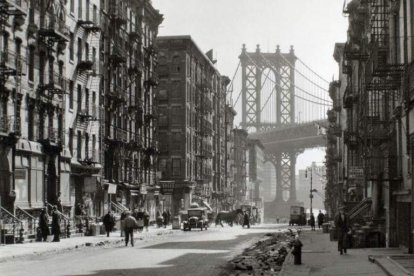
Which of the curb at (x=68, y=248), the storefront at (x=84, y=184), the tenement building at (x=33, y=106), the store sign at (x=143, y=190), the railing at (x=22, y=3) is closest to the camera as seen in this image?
the curb at (x=68, y=248)

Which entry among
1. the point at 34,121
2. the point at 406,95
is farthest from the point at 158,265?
the point at 34,121

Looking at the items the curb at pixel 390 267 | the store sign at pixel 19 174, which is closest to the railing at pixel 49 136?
the store sign at pixel 19 174

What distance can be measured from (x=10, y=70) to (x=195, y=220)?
93.6 feet

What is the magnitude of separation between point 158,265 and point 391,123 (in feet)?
42.4

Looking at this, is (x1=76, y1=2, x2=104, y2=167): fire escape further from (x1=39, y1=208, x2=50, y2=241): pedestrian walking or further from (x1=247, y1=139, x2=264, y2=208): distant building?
(x1=247, y1=139, x2=264, y2=208): distant building

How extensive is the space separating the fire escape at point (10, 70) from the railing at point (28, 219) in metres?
3.59

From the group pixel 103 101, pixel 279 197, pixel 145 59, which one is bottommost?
pixel 279 197

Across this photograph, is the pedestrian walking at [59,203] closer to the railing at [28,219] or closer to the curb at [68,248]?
the railing at [28,219]

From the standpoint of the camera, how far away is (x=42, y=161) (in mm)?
45938

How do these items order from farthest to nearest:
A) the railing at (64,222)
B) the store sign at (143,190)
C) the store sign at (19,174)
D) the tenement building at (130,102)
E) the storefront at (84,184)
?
the store sign at (143,190) → the tenement building at (130,102) → the storefront at (84,184) → the railing at (64,222) → the store sign at (19,174)

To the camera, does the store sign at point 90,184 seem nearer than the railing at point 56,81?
No

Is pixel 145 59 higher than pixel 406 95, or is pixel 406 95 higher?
pixel 145 59

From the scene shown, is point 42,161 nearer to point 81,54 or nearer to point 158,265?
point 81,54

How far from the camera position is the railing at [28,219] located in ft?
136
